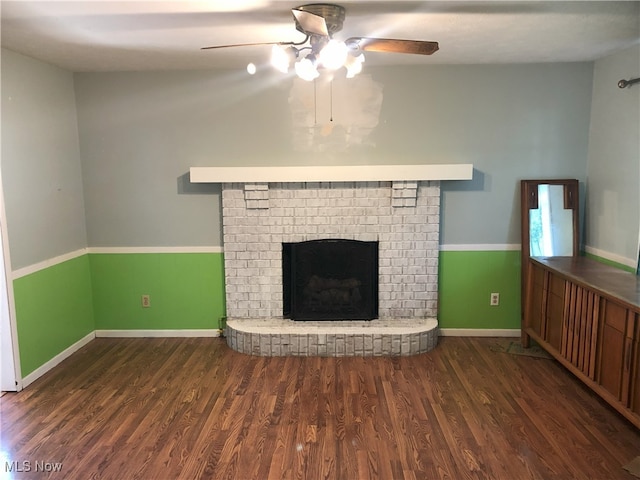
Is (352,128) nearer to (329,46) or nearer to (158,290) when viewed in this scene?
(329,46)

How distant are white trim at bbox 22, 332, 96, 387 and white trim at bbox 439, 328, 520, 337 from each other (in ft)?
10.5

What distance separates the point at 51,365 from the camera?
339 centimetres

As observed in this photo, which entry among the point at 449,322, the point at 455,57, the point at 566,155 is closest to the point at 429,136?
the point at 455,57

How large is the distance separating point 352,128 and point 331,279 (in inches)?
51.9

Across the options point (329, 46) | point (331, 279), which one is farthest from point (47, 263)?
point (329, 46)

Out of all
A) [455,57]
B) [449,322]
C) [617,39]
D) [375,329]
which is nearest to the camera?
[617,39]

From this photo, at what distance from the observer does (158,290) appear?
13.0ft

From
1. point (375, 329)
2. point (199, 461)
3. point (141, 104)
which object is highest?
point (141, 104)

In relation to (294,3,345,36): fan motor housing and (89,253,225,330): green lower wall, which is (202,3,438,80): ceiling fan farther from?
(89,253,225,330): green lower wall

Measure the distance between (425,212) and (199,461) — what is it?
2.53 m

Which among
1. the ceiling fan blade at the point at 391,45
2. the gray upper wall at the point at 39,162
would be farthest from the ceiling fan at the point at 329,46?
the gray upper wall at the point at 39,162

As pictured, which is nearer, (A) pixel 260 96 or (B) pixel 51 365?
(B) pixel 51 365

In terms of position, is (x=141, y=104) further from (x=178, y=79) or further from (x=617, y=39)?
(x=617, y=39)

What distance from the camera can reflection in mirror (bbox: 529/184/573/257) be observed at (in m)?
3.63
